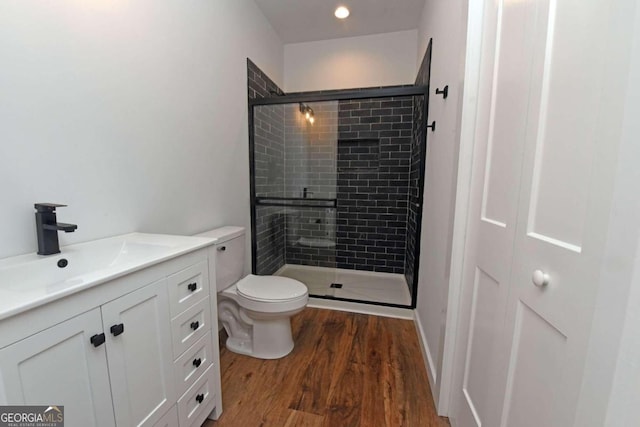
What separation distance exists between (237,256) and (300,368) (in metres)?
0.85

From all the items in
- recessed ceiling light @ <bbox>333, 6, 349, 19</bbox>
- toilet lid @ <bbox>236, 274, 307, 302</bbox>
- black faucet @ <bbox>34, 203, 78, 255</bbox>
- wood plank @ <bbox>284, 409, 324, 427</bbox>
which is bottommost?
wood plank @ <bbox>284, 409, 324, 427</bbox>

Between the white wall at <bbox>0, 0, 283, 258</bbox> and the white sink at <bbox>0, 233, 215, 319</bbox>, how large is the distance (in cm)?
9

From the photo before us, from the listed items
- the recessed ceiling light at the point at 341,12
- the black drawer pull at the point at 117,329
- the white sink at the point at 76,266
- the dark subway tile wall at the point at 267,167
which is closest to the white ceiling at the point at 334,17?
the recessed ceiling light at the point at 341,12

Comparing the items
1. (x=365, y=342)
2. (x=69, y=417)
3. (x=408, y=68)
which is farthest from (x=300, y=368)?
(x=408, y=68)

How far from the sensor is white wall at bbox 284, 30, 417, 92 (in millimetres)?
2742

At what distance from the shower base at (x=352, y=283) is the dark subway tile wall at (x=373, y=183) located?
0.46 feet

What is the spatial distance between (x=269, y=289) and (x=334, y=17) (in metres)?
2.55

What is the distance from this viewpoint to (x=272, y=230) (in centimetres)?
272

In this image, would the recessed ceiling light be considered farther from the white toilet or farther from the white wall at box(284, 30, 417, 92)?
the white toilet

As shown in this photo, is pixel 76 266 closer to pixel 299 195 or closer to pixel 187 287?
pixel 187 287

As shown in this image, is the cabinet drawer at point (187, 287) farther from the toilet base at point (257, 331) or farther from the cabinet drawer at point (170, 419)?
the toilet base at point (257, 331)

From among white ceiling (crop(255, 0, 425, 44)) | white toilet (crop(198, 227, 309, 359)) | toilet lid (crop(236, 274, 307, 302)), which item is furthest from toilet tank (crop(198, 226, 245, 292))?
white ceiling (crop(255, 0, 425, 44))

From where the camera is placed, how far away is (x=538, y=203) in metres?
0.70

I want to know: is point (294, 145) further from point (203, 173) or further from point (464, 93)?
point (464, 93)
